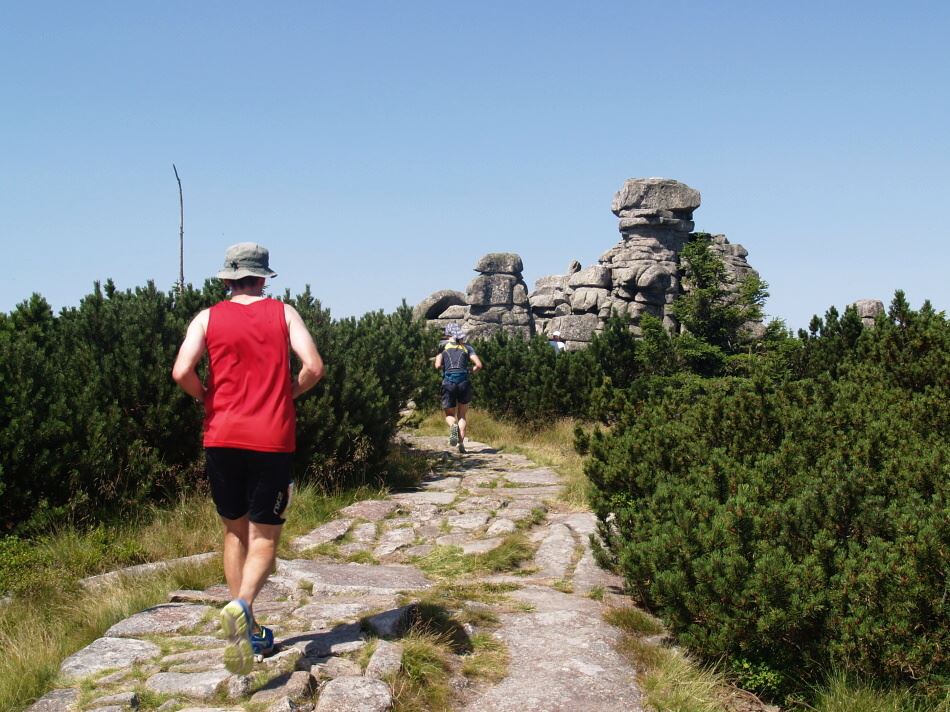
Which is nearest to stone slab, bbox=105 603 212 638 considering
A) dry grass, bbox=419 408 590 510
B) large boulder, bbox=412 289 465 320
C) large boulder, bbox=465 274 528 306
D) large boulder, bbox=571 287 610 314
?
dry grass, bbox=419 408 590 510

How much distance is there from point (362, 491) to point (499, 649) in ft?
13.7

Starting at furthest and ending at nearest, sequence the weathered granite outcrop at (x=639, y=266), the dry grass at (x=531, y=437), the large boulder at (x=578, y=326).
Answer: the large boulder at (x=578, y=326) < the weathered granite outcrop at (x=639, y=266) < the dry grass at (x=531, y=437)

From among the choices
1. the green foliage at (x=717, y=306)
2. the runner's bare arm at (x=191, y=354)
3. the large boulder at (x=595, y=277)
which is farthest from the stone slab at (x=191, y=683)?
the large boulder at (x=595, y=277)

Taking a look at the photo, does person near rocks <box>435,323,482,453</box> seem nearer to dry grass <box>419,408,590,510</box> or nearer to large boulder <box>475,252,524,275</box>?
dry grass <box>419,408,590,510</box>

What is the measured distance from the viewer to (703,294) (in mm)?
16281

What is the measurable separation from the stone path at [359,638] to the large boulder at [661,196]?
2081 cm

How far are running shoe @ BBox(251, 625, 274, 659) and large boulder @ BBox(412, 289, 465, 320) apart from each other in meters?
29.0

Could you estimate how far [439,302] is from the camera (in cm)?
3334

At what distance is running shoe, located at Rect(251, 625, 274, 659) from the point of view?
13.5ft

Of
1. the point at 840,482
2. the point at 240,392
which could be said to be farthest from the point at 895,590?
the point at 240,392

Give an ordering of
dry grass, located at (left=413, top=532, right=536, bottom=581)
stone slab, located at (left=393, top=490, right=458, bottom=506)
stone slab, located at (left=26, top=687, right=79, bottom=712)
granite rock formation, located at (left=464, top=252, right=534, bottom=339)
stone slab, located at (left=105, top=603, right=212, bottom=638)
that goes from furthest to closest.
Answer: granite rock formation, located at (left=464, top=252, right=534, bottom=339)
stone slab, located at (left=393, top=490, right=458, bottom=506)
dry grass, located at (left=413, top=532, right=536, bottom=581)
stone slab, located at (left=105, top=603, right=212, bottom=638)
stone slab, located at (left=26, top=687, right=79, bottom=712)

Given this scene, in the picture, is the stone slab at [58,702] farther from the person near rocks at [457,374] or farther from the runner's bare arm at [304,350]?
the person near rocks at [457,374]

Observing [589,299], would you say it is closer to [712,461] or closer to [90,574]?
[712,461]

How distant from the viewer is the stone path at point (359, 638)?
3832 mm
